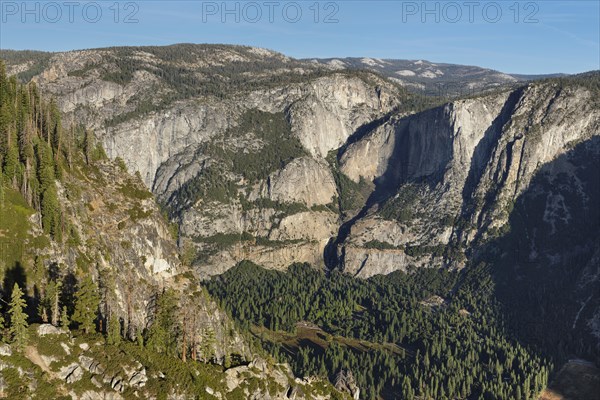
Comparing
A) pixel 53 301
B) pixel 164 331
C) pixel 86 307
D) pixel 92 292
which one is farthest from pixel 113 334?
pixel 164 331

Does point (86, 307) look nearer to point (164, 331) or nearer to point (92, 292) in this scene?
point (92, 292)

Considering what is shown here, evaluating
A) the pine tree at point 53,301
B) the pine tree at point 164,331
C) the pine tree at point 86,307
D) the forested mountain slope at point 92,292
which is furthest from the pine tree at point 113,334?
the pine tree at point 53,301

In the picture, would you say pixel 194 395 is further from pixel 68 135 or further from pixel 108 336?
pixel 68 135

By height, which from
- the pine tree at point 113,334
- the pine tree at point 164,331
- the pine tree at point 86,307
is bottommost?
the pine tree at point 164,331

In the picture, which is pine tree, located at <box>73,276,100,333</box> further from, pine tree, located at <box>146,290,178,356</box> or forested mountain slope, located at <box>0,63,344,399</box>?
pine tree, located at <box>146,290,178,356</box>

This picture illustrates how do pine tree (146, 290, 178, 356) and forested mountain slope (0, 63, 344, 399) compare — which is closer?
forested mountain slope (0, 63, 344, 399)

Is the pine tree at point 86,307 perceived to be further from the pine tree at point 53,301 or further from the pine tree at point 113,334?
the pine tree at point 113,334

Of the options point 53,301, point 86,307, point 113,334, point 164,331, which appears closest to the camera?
point 113,334

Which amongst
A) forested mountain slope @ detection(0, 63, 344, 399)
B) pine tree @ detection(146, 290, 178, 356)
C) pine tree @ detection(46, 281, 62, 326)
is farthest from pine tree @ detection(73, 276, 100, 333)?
pine tree @ detection(146, 290, 178, 356)

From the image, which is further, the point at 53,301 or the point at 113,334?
the point at 53,301
